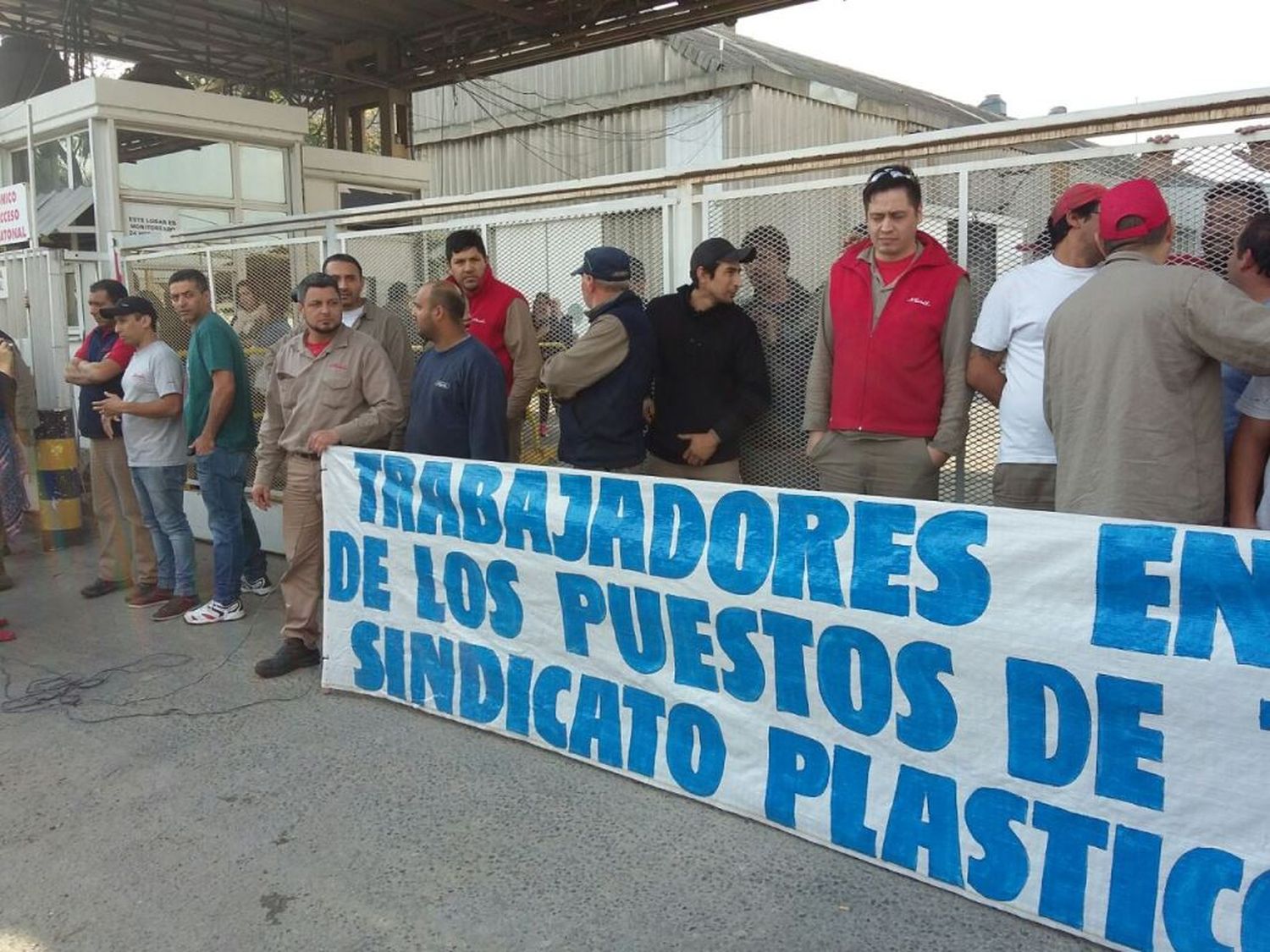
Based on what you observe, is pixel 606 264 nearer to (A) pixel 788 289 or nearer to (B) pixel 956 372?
(A) pixel 788 289

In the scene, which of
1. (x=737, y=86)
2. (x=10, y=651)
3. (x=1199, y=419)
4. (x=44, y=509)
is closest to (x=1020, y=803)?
(x=1199, y=419)

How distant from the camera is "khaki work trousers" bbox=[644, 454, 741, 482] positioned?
463 centimetres

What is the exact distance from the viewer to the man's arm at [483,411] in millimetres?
4609

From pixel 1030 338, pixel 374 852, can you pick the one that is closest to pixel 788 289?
pixel 1030 338

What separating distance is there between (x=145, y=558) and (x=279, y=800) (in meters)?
3.46

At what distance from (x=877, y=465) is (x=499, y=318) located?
2.25m

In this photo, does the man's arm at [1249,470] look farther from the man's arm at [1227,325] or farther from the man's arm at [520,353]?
the man's arm at [520,353]

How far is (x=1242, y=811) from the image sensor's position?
100.0 inches

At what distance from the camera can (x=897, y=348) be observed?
3826 millimetres

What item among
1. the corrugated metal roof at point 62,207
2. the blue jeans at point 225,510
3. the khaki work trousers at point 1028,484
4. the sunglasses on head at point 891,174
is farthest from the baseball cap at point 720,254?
the corrugated metal roof at point 62,207

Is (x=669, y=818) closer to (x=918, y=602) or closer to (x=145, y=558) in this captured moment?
(x=918, y=602)

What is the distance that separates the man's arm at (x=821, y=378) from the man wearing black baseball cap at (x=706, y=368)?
437mm

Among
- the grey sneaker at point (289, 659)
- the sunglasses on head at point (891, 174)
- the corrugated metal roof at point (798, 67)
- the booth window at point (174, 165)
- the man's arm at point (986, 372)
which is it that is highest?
the corrugated metal roof at point (798, 67)

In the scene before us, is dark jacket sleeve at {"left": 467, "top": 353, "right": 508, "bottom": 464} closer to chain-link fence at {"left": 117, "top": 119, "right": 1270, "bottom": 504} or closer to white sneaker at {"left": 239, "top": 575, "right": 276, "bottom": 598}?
chain-link fence at {"left": 117, "top": 119, "right": 1270, "bottom": 504}
